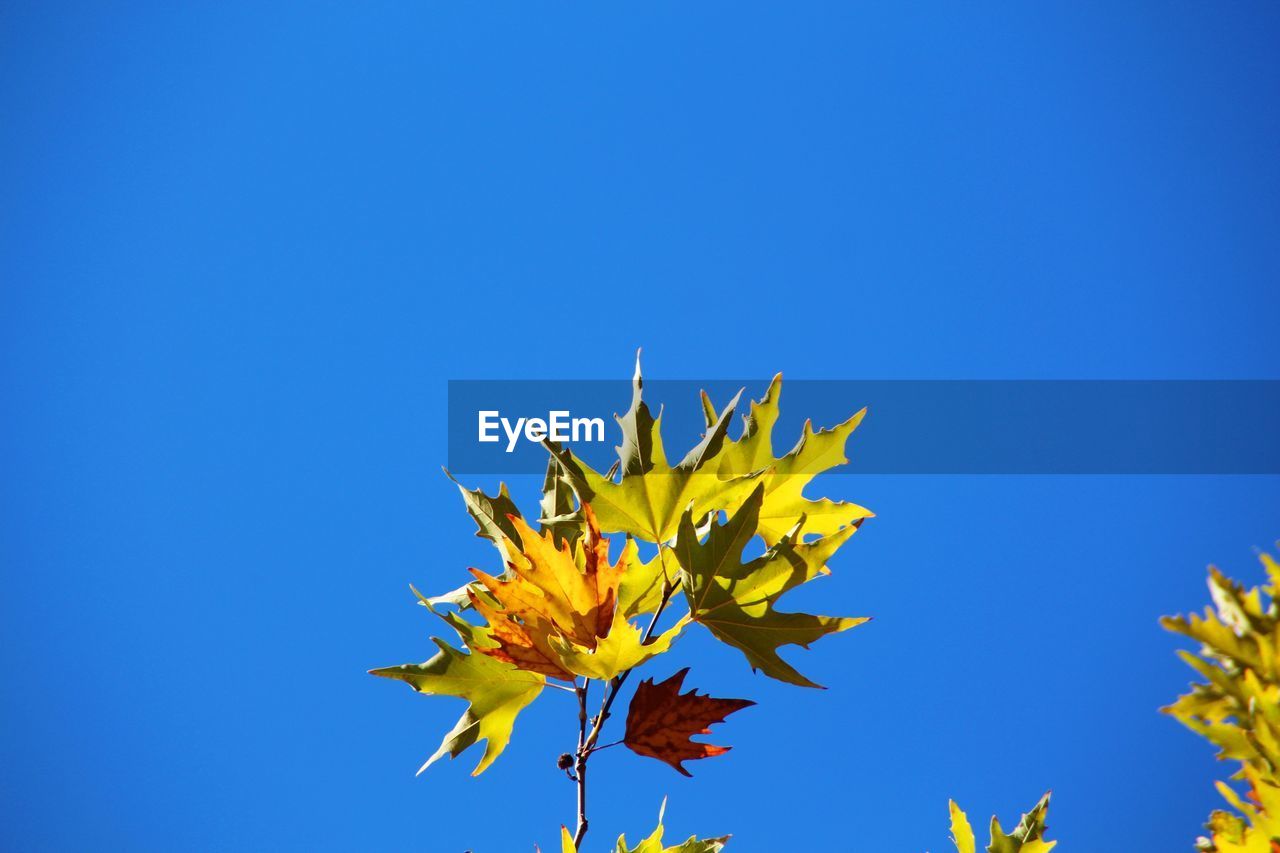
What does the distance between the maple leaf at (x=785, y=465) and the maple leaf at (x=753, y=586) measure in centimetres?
8

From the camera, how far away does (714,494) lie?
76cm

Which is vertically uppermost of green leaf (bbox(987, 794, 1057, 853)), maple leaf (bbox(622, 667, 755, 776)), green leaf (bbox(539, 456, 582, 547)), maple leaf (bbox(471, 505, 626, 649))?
green leaf (bbox(539, 456, 582, 547))

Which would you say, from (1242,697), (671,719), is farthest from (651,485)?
(1242,697)

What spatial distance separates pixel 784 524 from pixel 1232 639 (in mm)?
348

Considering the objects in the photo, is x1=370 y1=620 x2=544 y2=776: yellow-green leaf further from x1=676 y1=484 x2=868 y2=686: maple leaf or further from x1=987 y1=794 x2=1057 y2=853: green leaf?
x1=987 y1=794 x2=1057 y2=853: green leaf

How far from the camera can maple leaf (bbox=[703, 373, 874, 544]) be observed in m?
0.78

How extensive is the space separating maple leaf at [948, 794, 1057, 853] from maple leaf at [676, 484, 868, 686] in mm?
287

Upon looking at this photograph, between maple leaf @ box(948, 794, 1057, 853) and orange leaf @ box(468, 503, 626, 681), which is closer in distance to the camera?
orange leaf @ box(468, 503, 626, 681)

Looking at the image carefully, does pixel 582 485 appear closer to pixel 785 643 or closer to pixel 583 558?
pixel 583 558

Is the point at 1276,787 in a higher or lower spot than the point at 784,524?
lower

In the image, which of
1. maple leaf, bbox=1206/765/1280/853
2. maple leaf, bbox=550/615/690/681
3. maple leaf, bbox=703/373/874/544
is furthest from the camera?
maple leaf, bbox=703/373/874/544

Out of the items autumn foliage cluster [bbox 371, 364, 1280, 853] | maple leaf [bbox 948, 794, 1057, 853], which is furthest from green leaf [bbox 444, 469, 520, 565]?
maple leaf [bbox 948, 794, 1057, 853]

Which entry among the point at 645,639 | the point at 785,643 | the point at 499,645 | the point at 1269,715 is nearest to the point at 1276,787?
the point at 1269,715

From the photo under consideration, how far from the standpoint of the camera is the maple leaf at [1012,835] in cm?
87
